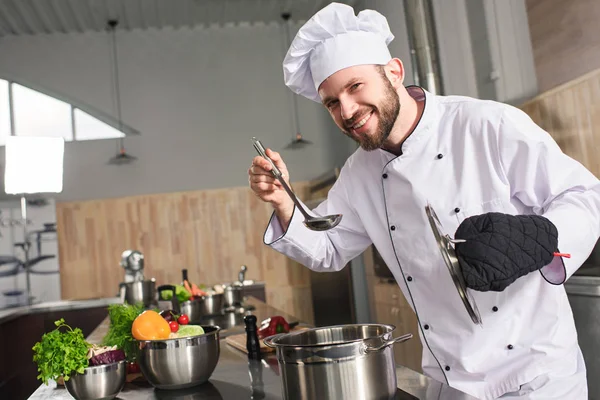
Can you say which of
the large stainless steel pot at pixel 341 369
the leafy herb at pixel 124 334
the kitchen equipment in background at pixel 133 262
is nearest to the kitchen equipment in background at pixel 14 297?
the kitchen equipment in background at pixel 133 262

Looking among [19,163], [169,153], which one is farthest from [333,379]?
[169,153]

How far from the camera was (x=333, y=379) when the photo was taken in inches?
40.3

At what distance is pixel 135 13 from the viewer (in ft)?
23.6

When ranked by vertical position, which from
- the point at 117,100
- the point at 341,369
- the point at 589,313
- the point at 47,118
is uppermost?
the point at 117,100

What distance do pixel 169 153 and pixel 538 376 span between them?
6575 mm

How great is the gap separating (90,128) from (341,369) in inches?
278

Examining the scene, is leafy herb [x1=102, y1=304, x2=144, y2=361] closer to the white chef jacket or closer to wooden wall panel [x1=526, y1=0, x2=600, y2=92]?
the white chef jacket

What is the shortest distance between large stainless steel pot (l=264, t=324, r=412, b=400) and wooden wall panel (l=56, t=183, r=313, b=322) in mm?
6482

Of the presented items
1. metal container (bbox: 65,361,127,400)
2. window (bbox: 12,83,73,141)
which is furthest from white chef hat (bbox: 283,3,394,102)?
window (bbox: 12,83,73,141)

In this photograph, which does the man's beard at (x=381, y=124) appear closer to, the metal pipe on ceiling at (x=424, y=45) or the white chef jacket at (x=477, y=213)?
the white chef jacket at (x=477, y=213)

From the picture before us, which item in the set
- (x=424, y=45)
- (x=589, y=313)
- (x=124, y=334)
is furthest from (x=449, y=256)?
(x=424, y=45)

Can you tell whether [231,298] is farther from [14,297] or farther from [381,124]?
[14,297]

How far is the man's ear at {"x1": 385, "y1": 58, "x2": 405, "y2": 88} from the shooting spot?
5.50ft

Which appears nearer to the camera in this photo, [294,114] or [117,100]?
[117,100]
